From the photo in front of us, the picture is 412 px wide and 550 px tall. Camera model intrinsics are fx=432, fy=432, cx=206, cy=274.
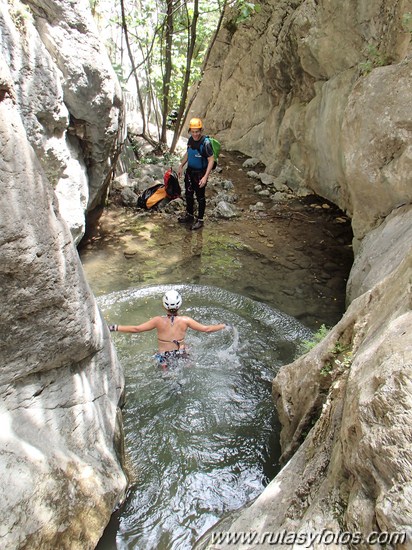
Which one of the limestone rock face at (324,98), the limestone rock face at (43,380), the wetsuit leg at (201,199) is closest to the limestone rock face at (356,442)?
the limestone rock face at (43,380)

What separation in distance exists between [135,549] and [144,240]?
17.6 ft

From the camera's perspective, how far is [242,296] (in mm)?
6090

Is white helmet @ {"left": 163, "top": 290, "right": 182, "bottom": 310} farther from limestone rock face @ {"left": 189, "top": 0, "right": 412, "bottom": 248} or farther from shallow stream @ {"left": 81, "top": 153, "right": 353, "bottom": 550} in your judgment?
limestone rock face @ {"left": 189, "top": 0, "right": 412, "bottom": 248}

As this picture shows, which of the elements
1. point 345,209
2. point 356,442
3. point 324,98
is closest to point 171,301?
point 356,442

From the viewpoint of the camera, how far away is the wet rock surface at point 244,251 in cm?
631

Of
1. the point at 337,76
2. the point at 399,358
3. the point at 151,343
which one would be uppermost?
the point at 337,76

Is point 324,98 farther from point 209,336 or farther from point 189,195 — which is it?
point 209,336

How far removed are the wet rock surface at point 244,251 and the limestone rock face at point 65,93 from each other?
3.23 feet

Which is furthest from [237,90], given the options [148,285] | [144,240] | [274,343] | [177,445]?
[177,445]

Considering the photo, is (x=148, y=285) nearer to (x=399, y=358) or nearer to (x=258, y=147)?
(x=399, y=358)

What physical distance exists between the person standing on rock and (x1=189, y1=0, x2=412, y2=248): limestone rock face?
2277mm

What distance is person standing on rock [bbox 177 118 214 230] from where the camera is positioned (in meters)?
7.48

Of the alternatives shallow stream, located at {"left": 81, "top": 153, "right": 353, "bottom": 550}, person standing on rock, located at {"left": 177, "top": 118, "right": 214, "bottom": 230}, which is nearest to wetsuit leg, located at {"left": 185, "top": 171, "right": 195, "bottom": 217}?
person standing on rock, located at {"left": 177, "top": 118, "right": 214, "bottom": 230}

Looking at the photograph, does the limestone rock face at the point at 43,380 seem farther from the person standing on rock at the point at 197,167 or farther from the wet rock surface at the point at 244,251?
the person standing on rock at the point at 197,167
